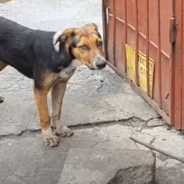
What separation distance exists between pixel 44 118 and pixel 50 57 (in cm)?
55

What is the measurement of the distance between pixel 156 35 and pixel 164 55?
0.77 ft

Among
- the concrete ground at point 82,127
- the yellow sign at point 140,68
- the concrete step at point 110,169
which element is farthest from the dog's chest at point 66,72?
the yellow sign at point 140,68

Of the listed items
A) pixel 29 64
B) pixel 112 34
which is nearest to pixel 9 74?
pixel 112 34

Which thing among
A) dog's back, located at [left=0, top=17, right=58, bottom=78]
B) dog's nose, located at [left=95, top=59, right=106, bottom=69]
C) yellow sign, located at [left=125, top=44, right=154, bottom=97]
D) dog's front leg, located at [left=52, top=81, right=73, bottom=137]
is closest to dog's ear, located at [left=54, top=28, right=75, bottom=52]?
dog's back, located at [left=0, top=17, right=58, bottom=78]

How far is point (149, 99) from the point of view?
5363 mm

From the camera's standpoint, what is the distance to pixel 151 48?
5.17 m

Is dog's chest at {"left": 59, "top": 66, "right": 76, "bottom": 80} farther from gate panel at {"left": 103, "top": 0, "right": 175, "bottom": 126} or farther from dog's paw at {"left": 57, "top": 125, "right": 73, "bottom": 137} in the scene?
gate panel at {"left": 103, "top": 0, "right": 175, "bottom": 126}

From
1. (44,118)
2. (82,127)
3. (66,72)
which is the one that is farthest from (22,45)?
(82,127)

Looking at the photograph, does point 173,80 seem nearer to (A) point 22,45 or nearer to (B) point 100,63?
(B) point 100,63

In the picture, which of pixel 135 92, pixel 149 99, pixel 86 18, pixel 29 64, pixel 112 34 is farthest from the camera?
pixel 86 18

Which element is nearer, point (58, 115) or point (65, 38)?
point (65, 38)

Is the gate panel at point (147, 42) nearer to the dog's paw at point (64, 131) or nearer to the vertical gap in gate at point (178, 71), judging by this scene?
the vertical gap in gate at point (178, 71)

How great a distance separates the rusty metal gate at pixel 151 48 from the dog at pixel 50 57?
698mm

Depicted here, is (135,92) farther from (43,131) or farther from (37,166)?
(37,166)
